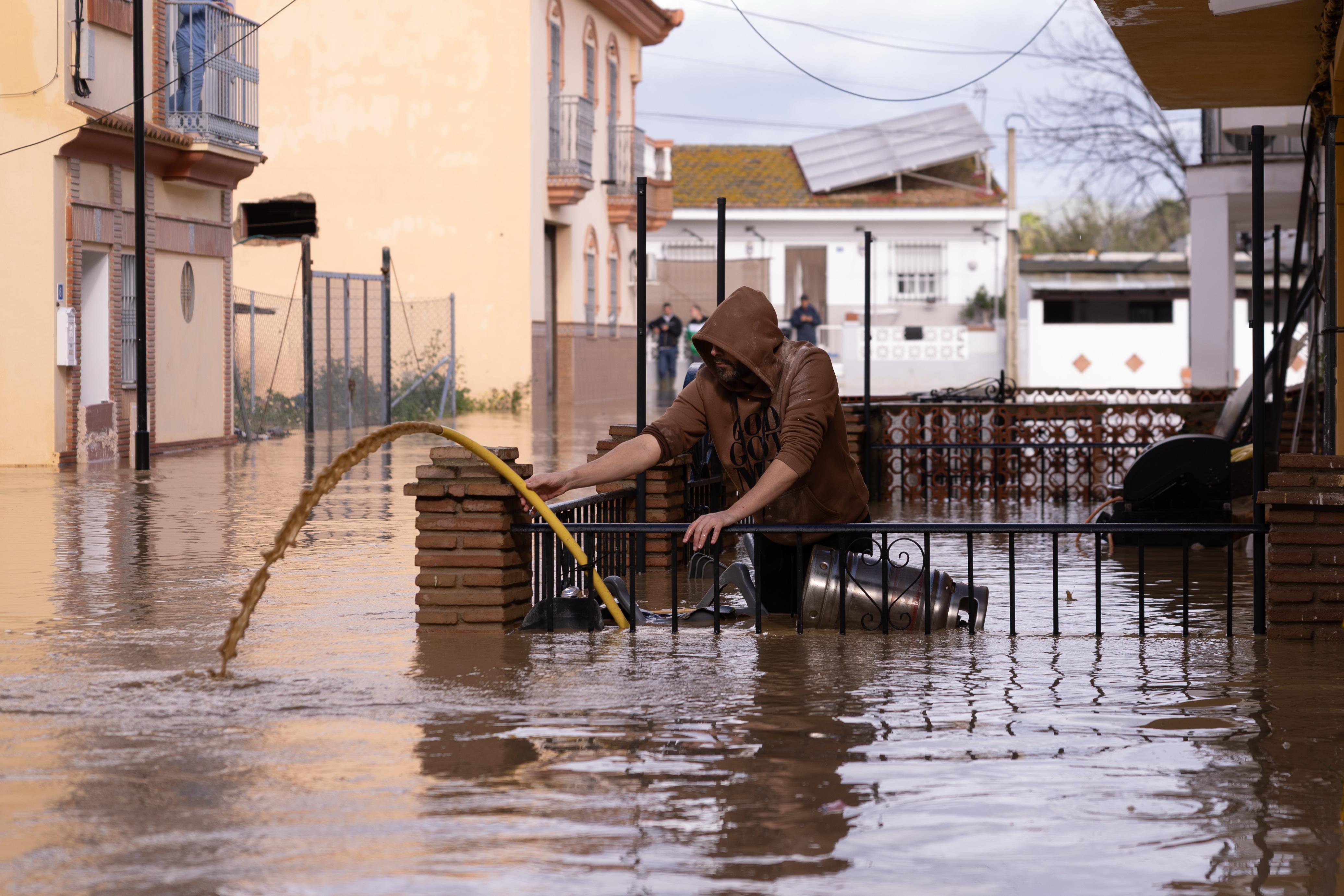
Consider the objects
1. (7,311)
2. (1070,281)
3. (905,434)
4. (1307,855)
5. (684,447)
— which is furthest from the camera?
(1070,281)

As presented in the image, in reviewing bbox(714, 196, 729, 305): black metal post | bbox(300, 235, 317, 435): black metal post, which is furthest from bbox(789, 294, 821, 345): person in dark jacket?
bbox(714, 196, 729, 305): black metal post

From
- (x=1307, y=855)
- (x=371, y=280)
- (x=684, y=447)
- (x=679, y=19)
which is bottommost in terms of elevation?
(x=1307, y=855)

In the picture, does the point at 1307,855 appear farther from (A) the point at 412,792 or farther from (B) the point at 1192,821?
(A) the point at 412,792

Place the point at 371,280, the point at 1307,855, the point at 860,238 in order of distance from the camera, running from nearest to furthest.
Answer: the point at 1307,855
the point at 371,280
the point at 860,238

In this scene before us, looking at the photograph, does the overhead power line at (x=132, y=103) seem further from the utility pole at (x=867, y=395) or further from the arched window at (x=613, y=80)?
the arched window at (x=613, y=80)

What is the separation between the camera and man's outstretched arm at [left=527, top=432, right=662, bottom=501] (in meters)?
7.46

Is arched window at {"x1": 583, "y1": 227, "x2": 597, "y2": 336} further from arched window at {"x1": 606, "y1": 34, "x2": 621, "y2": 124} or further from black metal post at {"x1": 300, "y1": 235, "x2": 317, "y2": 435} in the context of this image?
black metal post at {"x1": 300, "y1": 235, "x2": 317, "y2": 435}

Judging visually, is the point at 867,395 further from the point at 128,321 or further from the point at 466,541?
the point at 128,321

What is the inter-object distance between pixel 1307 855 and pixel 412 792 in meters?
2.43

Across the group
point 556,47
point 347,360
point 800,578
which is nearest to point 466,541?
point 800,578

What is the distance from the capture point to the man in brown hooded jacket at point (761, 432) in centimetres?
743

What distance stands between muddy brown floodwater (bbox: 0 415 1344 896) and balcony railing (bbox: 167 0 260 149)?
1491cm

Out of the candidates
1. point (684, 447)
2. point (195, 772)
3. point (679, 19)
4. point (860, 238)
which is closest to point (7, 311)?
point (684, 447)

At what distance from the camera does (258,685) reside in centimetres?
677
